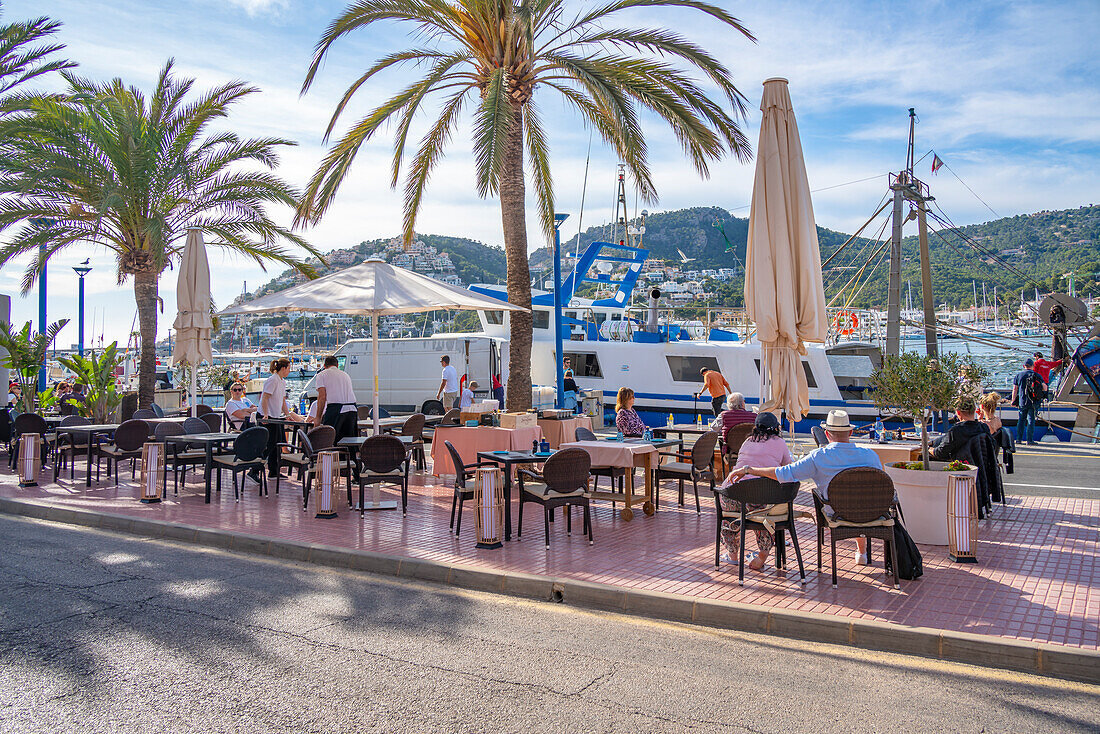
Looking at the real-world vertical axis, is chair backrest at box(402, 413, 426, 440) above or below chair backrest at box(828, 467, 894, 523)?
above

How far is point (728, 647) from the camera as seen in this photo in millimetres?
5363

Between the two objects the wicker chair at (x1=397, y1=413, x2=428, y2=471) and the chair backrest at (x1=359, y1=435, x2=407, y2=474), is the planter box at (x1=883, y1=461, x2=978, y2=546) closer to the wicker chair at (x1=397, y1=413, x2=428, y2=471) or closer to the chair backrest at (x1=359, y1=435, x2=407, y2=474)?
the chair backrest at (x1=359, y1=435, x2=407, y2=474)

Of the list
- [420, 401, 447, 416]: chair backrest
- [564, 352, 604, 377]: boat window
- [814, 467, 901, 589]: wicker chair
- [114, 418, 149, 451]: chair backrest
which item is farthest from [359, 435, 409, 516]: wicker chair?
[564, 352, 604, 377]: boat window

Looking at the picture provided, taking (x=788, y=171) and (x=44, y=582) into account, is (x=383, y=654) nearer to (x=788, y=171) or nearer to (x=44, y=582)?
(x=44, y=582)

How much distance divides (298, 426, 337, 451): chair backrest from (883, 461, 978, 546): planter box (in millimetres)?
6969

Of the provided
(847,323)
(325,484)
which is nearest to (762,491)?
(325,484)

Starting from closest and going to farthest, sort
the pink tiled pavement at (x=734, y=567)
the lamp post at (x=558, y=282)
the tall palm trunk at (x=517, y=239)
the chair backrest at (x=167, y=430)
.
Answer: the pink tiled pavement at (x=734, y=567) → the chair backrest at (x=167, y=430) → the tall palm trunk at (x=517, y=239) → the lamp post at (x=558, y=282)

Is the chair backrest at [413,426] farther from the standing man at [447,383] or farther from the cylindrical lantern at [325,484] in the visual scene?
the standing man at [447,383]

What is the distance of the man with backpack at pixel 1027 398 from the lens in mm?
17031

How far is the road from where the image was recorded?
4.07 meters

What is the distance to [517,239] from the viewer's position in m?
13.1

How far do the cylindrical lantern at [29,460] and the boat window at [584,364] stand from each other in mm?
14064

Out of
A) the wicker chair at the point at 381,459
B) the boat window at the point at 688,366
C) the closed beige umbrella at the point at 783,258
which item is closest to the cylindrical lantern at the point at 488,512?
the wicker chair at the point at 381,459

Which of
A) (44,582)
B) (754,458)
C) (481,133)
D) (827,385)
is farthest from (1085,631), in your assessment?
(827,385)
